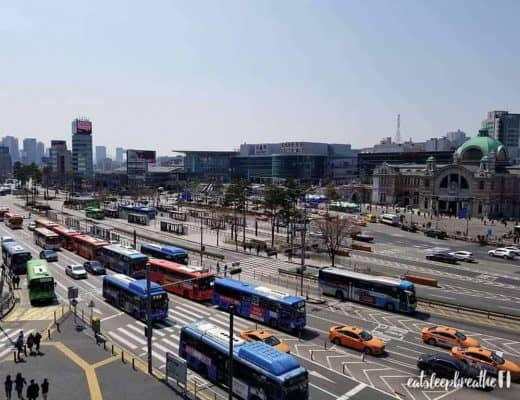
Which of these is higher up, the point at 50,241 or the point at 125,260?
the point at 125,260

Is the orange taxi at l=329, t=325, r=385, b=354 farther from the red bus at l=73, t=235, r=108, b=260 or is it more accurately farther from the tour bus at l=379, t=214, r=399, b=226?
the tour bus at l=379, t=214, r=399, b=226

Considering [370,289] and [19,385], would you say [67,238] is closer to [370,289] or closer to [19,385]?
[370,289]

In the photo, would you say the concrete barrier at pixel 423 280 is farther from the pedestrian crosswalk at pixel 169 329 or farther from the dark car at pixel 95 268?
the dark car at pixel 95 268

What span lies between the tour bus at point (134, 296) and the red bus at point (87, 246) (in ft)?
57.6

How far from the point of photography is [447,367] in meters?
26.8

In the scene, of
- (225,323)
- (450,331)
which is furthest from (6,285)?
(450,331)

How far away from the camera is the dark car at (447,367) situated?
2662 cm

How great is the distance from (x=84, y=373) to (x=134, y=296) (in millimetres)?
12116

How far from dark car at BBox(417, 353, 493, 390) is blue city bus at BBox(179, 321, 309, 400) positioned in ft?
29.4

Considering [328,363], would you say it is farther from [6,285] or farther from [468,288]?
[6,285]

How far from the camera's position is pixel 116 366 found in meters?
27.0

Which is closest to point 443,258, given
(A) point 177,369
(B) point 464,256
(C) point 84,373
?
(B) point 464,256

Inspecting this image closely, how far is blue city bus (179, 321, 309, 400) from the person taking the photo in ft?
71.5

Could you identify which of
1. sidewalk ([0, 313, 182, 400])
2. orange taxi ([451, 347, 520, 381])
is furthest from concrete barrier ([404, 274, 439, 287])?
sidewalk ([0, 313, 182, 400])
